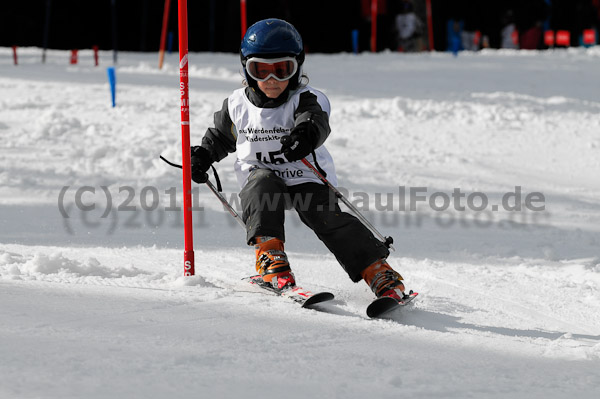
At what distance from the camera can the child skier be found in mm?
4188

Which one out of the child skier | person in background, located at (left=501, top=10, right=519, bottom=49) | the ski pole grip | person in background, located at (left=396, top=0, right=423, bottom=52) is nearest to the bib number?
the child skier

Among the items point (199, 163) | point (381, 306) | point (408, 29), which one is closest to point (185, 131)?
point (199, 163)

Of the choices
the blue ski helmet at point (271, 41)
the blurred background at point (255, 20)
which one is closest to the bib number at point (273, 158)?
the blue ski helmet at point (271, 41)

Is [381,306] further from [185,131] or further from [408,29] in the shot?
[408,29]

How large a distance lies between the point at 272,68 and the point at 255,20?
1581cm

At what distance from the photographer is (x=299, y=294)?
4020mm

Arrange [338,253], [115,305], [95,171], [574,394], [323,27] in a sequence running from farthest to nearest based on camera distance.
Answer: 1. [323,27]
2. [95,171]
3. [338,253]
4. [115,305]
5. [574,394]

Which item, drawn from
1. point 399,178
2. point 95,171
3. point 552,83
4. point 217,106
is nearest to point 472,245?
point 399,178

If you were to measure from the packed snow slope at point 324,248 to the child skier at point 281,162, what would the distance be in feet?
0.75

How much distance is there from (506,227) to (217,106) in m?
4.71

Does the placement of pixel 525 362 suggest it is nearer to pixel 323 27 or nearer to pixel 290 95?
pixel 290 95

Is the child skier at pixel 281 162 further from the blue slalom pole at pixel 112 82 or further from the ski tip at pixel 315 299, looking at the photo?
the blue slalom pole at pixel 112 82

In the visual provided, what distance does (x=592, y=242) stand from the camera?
244 inches

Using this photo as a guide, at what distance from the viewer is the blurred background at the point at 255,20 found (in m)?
18.6
